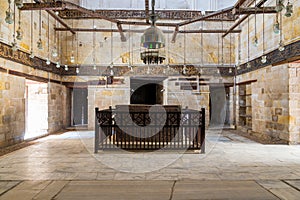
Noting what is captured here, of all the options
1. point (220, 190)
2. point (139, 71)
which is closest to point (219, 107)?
point (139, 71)

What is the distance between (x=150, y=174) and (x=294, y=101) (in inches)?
173

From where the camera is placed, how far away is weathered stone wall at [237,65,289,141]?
6.15m

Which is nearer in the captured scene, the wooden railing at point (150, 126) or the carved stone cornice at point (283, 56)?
the wooden railing at point (150, 126)

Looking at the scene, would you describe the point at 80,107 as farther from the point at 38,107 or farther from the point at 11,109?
the point at 11,109

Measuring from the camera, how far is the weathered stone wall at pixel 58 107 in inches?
335

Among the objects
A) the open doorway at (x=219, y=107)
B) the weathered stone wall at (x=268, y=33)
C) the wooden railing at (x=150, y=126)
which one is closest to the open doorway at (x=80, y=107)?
the open doorway at (x=219, y=107)

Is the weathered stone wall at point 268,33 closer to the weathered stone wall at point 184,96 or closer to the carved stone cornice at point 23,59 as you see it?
the weathered stone wall at point 184,96

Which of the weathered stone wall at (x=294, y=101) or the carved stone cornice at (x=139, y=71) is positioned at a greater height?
the carved stone cornice at (x=139, y=71)

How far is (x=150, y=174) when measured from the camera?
3697mm

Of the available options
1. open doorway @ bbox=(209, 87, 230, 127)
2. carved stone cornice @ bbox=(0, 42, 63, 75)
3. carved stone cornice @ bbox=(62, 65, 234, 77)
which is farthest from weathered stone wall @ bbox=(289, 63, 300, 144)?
carved stone cornice @ bbox=(0, 42, 63, 75)

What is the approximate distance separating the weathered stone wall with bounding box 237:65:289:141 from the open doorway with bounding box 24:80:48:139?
274 inches

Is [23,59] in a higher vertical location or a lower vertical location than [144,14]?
lower

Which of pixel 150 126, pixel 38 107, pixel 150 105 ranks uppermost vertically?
pixel 150 105

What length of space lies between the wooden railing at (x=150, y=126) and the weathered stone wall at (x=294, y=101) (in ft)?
8.12
